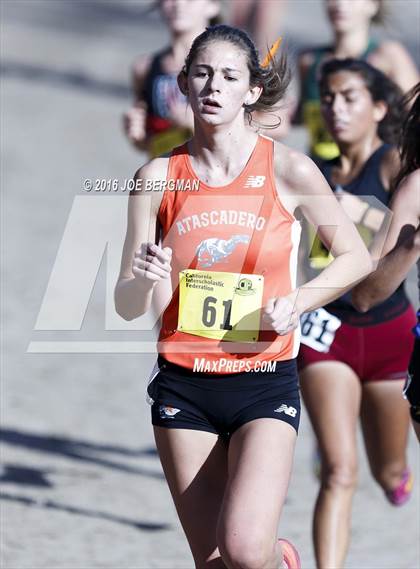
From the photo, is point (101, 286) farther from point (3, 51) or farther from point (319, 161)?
point (3, 51)

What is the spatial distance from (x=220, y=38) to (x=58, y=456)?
3.27 meters

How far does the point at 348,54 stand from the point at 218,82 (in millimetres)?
3290

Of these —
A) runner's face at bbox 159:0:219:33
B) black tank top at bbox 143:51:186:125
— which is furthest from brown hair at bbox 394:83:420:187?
runner's face at bbox 159:0:219:33

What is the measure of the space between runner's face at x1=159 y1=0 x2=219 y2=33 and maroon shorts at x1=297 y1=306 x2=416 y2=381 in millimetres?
2365

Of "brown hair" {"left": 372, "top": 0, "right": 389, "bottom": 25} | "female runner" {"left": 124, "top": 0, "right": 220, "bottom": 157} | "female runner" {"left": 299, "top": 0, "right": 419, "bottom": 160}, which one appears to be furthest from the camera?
"brown hair" {"left": 372, "top": 0, "right": 389, "bottom": 25}

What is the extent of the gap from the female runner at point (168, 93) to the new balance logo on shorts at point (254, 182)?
284 cm

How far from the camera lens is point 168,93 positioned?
7.20 m

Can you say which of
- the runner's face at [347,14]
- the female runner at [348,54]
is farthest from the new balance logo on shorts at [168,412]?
the runner's face at [347,14]

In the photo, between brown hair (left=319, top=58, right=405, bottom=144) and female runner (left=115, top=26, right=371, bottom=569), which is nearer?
female runner (left=115, top=26, right=371, bottom=569)

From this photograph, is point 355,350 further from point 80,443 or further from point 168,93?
point 168,93

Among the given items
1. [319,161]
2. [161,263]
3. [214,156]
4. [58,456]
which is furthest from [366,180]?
[58,456]

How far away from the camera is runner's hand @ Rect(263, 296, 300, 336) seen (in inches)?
154

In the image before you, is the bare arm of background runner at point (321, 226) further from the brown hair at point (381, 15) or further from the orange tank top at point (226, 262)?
the brown hair at point (381, 15)

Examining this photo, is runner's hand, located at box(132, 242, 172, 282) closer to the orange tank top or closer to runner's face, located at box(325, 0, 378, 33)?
the orange tank top
